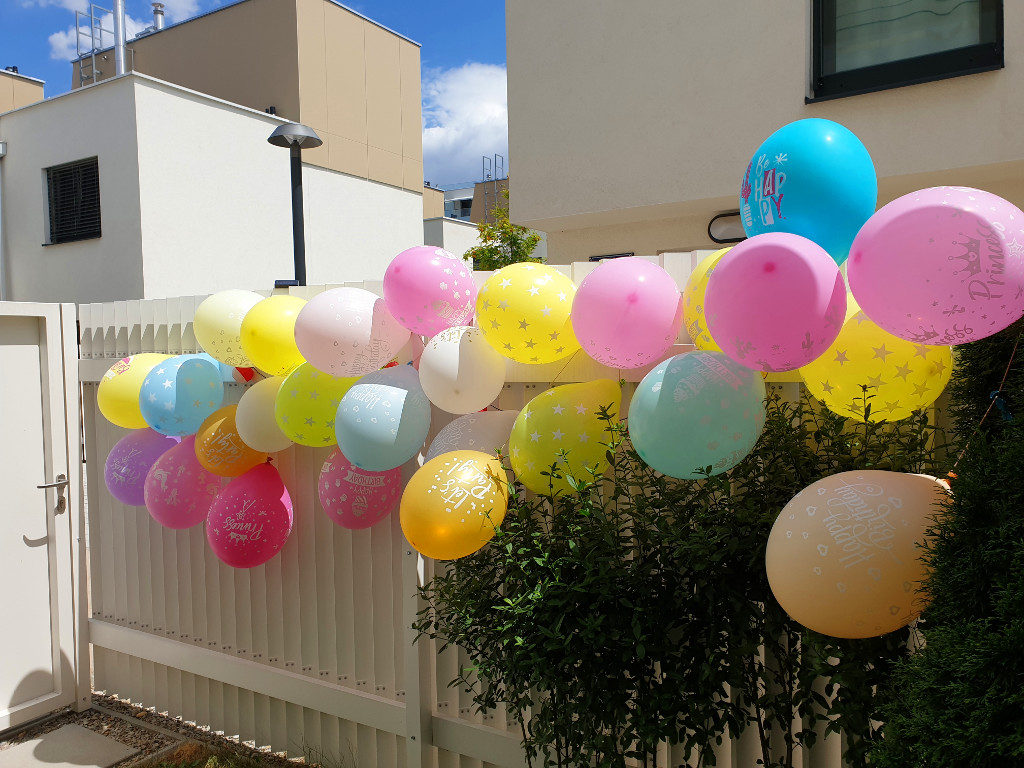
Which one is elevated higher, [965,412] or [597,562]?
[965,412]

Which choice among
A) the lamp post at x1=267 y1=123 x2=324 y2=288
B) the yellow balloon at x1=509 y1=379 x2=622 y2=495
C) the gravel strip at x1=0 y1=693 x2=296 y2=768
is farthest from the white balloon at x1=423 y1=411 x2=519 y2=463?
the lamp post at x1=267 y1=123 x2=324 y2=288

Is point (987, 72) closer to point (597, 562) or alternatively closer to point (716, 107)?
point (716, 107)

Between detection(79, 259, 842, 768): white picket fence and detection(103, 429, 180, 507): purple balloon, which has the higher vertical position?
detection(103, 429, 180, 507): purple balloon

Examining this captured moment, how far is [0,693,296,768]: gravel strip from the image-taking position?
3.83m

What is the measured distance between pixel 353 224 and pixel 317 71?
2.86 meters

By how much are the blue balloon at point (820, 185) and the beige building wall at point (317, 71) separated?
13.0m

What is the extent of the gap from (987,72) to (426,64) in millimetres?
13763

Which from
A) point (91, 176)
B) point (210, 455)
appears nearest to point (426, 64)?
point (91, 176)

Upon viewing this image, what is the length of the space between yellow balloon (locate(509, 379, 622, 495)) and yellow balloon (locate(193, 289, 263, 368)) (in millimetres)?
1448

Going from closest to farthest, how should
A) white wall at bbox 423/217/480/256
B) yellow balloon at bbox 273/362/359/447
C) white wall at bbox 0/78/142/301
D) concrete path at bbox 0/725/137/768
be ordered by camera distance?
yellow balloon at bbox 273/362/359/447 < concrete path at bbox 0/725/137/768 < white wall at bbox 0/78/142/301 < white wall at bbox 423/217/480/256

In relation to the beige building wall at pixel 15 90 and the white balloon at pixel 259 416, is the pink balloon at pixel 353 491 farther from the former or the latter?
the beige building wall at pixel 15 90

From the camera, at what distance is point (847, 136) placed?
1941 mm

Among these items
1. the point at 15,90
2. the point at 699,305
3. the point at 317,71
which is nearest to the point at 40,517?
the point at 699,305

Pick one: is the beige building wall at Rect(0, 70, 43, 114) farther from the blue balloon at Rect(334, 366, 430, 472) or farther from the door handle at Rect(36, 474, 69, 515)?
the blue balloon at Rect(334, 366, 430, 472)
